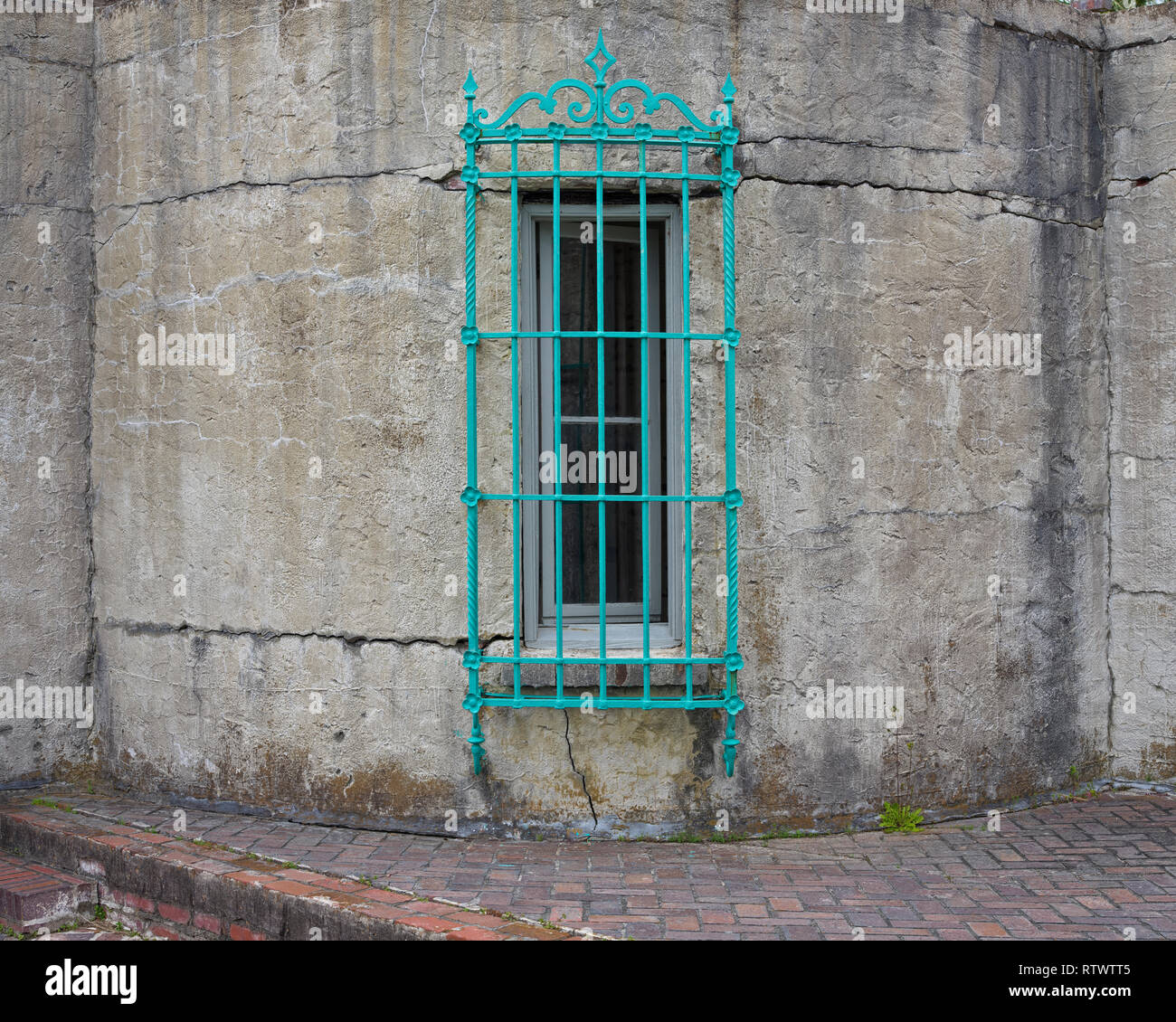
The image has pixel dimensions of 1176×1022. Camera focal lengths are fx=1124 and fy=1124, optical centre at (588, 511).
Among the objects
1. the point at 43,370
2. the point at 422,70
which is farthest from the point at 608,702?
the point at 43,370

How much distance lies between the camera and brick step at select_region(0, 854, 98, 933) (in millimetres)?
4504

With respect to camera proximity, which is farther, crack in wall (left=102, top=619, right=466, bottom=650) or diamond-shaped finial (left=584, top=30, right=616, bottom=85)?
crack in wall (left=102, top=619, right=466, bottom=650)

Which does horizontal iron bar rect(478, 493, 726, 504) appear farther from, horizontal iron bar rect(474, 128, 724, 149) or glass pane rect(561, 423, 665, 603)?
horizontal iron bar rect(474, 128, 724, 149)

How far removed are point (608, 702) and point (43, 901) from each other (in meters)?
2.41

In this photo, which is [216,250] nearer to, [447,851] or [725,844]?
[447,851]

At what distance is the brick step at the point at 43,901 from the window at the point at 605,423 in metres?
2.13

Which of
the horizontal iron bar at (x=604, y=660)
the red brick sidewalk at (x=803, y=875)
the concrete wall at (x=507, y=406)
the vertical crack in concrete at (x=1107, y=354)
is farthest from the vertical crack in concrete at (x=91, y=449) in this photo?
the vertical crack in concrete at (x=1107, y=354)

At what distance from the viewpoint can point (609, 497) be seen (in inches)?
178

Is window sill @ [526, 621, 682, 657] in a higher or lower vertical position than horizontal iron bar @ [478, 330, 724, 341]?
lower

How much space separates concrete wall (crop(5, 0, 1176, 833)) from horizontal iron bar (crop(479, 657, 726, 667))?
0.20 metres

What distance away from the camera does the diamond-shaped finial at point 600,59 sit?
15.1 feet

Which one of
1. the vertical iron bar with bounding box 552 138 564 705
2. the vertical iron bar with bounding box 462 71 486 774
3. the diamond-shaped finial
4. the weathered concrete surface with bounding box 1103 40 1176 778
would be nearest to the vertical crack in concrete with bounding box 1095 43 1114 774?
the weathered concrete surface with bounding box 1103 40 1176 778

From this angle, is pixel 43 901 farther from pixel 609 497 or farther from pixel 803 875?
pixel 803 875

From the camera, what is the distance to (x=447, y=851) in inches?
181
